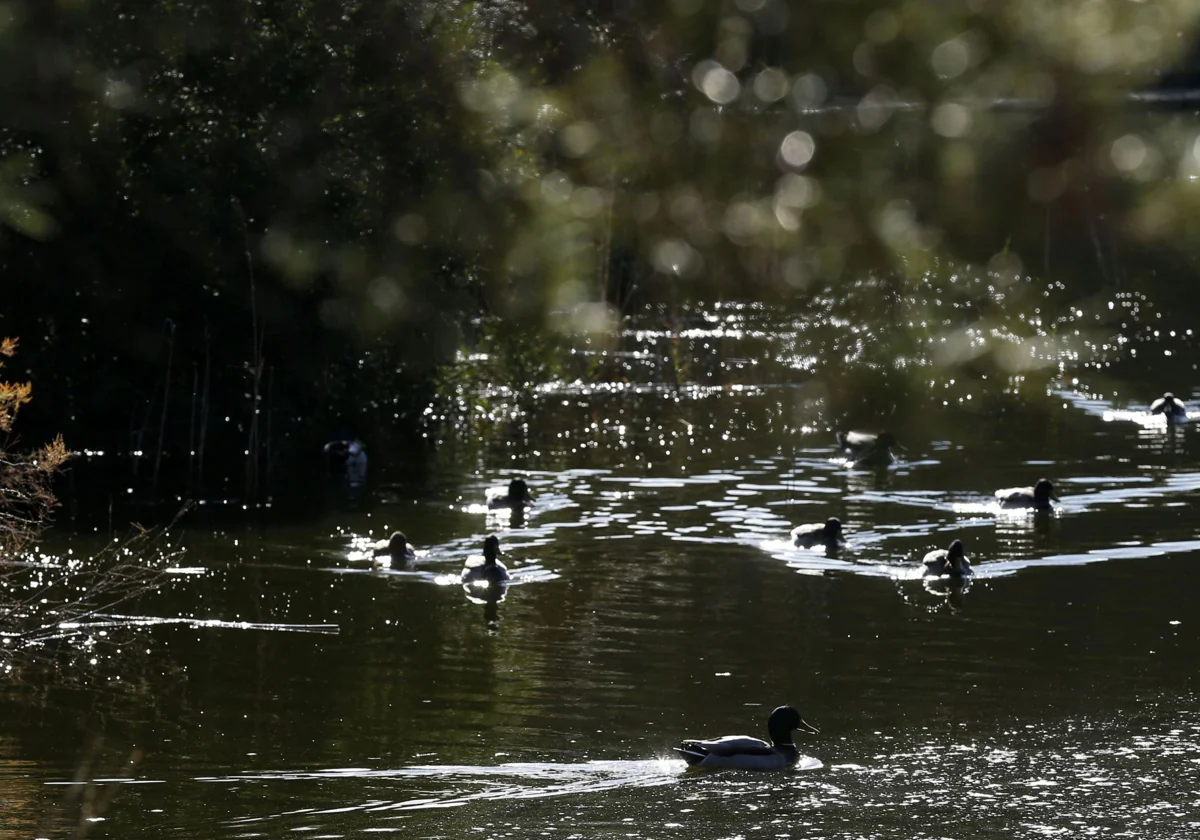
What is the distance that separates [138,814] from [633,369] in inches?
1021

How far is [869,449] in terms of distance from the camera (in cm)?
2758

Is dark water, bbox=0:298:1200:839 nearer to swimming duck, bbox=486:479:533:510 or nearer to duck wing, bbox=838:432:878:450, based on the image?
swimming duck, bbox=486:479:533:510

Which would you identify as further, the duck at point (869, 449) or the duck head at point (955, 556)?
the duck at point (869, 449)

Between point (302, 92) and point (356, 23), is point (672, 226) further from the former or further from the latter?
point (302, 92)

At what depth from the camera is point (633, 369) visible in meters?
37.1

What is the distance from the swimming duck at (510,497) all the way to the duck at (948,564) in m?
5.98

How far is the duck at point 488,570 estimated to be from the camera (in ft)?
64.3

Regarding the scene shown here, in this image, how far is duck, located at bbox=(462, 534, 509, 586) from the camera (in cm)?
1959

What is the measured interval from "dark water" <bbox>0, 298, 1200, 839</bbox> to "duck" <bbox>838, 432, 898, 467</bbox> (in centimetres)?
52

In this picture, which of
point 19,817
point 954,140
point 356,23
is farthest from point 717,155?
point 19,817

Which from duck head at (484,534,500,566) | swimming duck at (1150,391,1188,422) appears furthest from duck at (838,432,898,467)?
duck head at (484,534,500,566)

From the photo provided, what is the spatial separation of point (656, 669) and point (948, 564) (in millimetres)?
5133

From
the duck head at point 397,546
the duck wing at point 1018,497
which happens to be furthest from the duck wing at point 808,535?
the duck head at point 397,546

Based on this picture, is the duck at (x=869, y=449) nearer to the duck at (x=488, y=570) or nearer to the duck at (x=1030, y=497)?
the duck at (x=1030, y=497)
